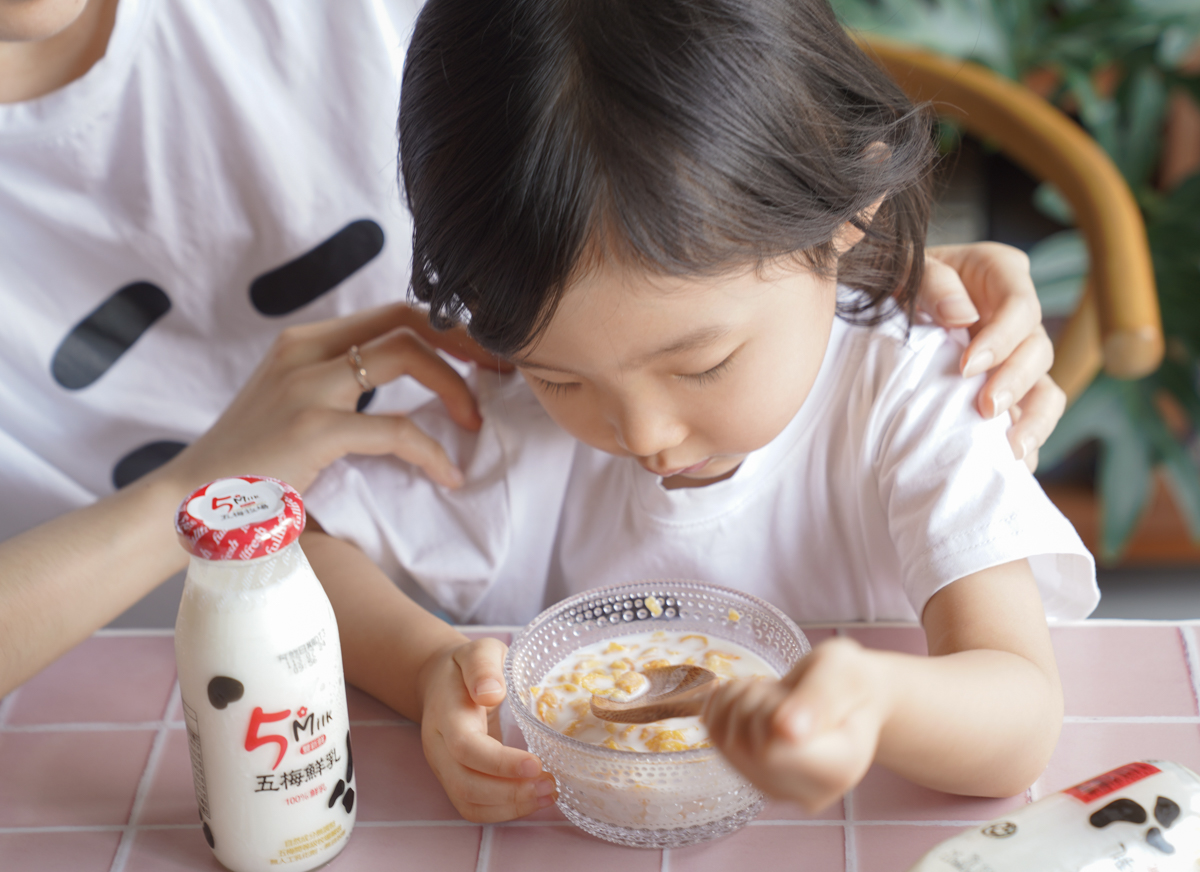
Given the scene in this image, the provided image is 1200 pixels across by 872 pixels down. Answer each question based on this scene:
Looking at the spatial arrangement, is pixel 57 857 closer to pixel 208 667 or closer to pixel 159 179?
pixel 208 667

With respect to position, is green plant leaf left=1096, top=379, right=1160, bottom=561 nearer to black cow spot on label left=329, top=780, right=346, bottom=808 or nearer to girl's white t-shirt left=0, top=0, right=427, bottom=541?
girl's white t-shirt left=0, top=0, right=427, bottom=541

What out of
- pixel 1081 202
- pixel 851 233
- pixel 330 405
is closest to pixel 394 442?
pixel 330 405

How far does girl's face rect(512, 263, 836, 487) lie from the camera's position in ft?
2.39

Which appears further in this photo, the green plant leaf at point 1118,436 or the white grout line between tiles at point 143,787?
the green plant leaf at point 1118,436

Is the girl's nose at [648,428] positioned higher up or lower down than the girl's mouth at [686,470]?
higher up

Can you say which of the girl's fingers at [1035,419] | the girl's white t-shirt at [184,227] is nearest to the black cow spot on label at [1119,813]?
the girl's fingers at [1035,419]

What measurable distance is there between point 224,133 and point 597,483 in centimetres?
58

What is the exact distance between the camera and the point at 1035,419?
2.93ft

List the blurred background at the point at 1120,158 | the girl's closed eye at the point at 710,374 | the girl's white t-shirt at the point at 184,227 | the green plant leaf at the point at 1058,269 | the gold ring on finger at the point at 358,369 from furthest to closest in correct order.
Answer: the green plant leaf at the point at 1058,269 → the blurred background at the point at 1120,158 → the girl's white t-shirt at the point at 184,227 → the gold ring on finger at the point at 358,369 → the girl's closed eye at the point at 710,374

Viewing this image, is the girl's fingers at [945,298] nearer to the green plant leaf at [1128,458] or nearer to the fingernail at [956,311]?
the fingernail at [956,311]

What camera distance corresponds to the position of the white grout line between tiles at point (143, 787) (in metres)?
0.72

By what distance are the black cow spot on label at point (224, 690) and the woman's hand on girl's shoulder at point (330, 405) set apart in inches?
14.8

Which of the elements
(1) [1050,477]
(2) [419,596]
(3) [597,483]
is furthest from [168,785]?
(1) [1050,477]

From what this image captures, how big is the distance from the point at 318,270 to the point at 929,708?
2.87ft
